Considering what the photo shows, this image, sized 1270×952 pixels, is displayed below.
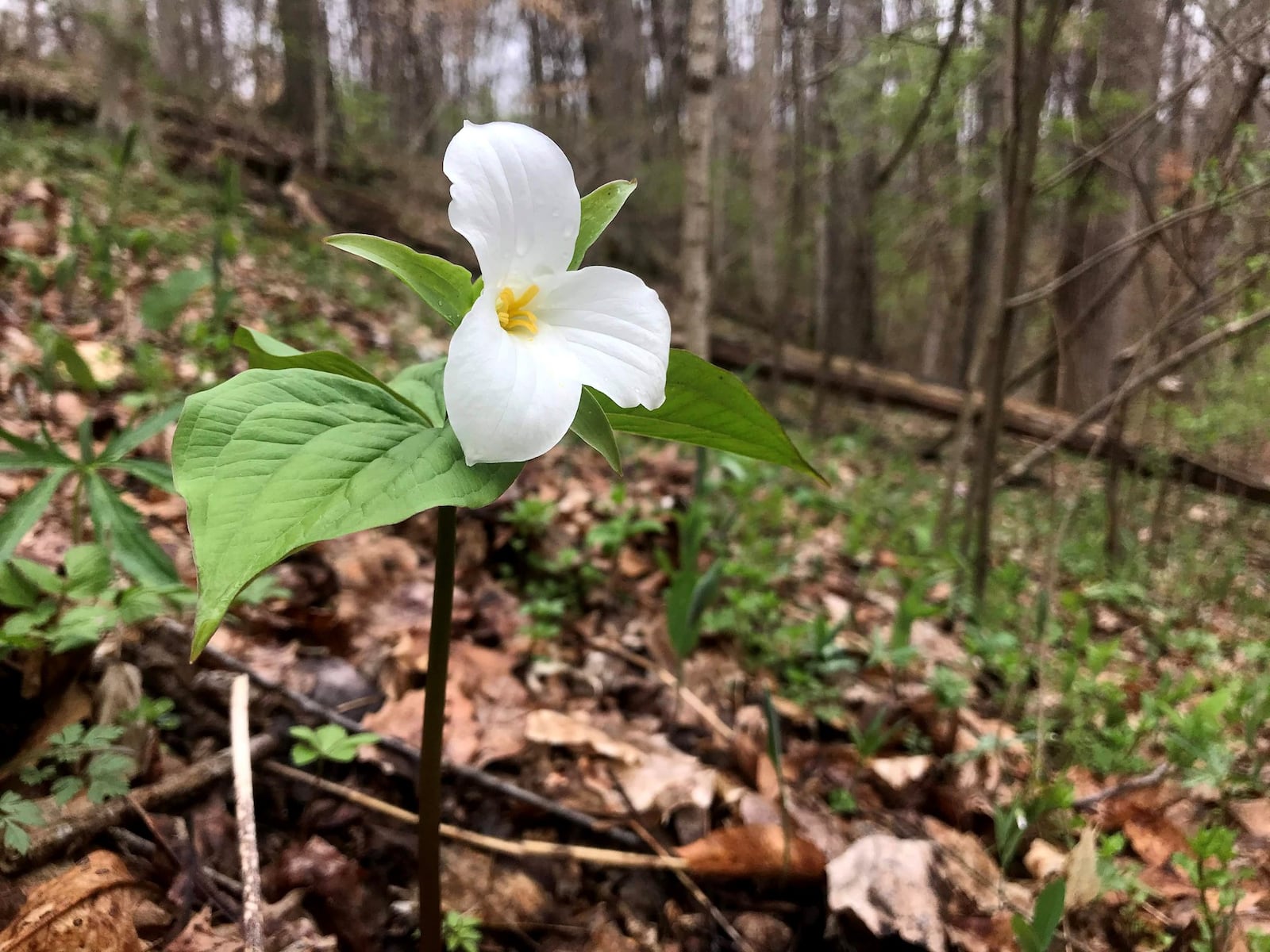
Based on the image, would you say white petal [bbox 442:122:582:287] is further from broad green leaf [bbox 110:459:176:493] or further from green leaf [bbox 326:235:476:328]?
broad green leaf [bbox 110:459:176:493]

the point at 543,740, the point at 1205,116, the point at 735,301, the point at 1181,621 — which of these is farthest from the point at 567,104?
the point at 543,740

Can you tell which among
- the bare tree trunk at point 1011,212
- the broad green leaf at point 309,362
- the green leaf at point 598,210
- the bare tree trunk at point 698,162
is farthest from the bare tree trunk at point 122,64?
the green leaf at point 598,210

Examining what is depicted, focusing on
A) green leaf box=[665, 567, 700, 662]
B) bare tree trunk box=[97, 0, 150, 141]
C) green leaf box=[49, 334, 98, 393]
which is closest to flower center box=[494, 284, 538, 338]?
green leaf box=[665, 567, 700, 662]

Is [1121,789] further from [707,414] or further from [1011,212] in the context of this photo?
[1011,212]

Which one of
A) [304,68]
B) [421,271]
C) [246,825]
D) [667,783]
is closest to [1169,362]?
[667,783]

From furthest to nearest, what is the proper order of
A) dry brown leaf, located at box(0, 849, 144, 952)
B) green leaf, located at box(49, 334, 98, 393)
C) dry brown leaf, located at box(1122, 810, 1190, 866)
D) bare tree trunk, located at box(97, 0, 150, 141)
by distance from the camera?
1. bare tree trunk, located at box(97, 0, 150, 141)
2. green leaf, located at box(49, 334, 98, 393)
3. dry brown leaf, located at box(1122, 810, 1190, 866)
4. dry brown leaf, located at box(0, 849, 144, 952)

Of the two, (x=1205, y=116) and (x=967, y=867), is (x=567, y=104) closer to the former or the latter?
(x=1205, y=116)
